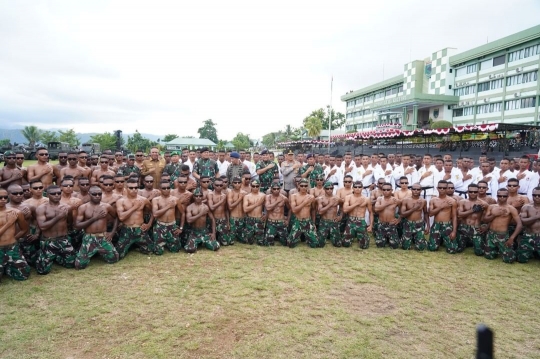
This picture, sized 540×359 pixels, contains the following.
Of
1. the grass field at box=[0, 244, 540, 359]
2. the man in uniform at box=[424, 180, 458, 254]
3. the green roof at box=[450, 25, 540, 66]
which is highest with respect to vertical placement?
the green roof at box=[450, 25, 540, 66]

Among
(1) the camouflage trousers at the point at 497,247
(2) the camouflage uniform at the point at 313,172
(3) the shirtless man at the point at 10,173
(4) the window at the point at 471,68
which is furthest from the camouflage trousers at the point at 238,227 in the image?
(4) the window at the point at 471,68

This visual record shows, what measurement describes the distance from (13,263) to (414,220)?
7714 mm

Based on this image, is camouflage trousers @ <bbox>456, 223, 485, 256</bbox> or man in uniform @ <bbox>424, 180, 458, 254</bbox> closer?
camouflage trousers @ <bbox>456, 223, 485, 256</bbox>

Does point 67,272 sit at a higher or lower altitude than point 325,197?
lower

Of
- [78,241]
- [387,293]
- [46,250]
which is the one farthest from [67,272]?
[387,293]

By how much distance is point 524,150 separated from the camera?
67.3ft

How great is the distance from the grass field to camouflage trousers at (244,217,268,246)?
3.70ft

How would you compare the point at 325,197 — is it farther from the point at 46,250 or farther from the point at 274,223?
the point at 46,250

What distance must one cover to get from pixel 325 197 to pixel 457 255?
304 centimetres

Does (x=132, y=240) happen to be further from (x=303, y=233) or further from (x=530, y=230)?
(x=530, y=230)

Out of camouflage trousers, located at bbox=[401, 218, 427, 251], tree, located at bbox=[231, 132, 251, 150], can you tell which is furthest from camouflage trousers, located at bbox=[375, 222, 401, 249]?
tree, located at bbox=[231, 132, 251, 150]

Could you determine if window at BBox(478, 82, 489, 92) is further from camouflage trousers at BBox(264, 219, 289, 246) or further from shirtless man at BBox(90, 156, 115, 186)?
shirtless man at BBox(90, 156, 115, 186)

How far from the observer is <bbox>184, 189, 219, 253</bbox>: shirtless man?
24.7 ft

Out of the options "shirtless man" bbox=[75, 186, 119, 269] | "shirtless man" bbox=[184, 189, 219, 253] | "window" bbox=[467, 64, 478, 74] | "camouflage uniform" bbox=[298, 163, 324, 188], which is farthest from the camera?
"window" bbox=[467, 64, 478, 74]
